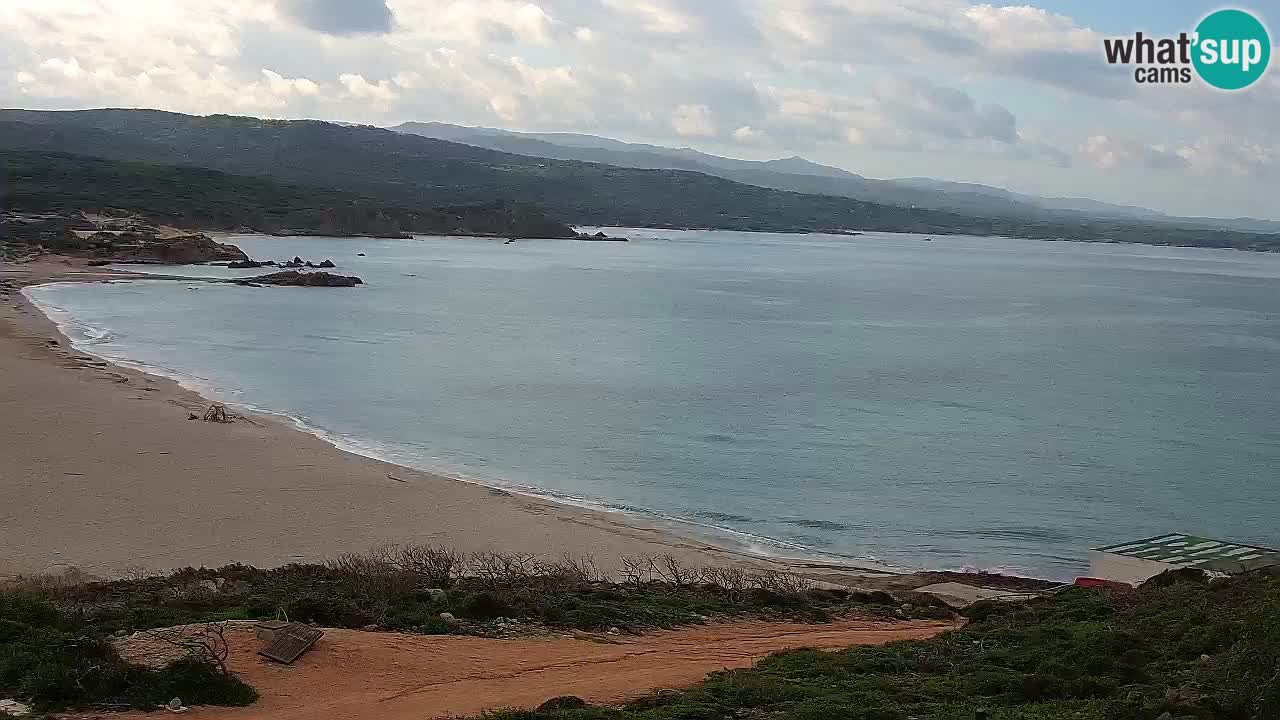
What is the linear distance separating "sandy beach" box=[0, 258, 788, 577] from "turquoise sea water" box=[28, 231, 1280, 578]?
2.22 m

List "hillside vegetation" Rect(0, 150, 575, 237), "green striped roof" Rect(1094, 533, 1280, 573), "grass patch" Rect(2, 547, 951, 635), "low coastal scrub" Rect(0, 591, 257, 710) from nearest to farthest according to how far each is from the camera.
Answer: "low coastal scrub" Rect(0, 591, 257, 710) < "grass patch" Rect(2, 547, 951, 635) < "green striped roof" Rect(1094, 533, 1280, 573) < "hillside vegetation" Rect(0, 150, 575, 237)

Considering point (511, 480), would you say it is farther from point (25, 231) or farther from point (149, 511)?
point (25, 231)

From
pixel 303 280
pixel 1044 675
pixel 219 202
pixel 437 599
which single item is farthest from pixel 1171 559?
pixel 219 202

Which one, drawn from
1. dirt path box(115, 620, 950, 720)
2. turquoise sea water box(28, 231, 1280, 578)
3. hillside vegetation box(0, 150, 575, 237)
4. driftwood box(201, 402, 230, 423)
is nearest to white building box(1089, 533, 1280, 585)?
turquoise sea water box(28, 231, 1280, 578)

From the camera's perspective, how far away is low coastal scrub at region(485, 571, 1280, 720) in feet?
25.8

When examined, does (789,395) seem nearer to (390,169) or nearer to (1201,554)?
(1201,554)

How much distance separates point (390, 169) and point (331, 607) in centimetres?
16715

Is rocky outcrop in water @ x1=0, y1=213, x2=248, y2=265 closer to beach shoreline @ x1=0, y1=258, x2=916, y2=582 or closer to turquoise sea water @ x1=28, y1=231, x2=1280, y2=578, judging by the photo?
turquoise sea water @ x1=28, y1=231, x2=1280, y2=578

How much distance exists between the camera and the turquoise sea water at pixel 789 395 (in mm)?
22578

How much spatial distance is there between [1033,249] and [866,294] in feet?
331

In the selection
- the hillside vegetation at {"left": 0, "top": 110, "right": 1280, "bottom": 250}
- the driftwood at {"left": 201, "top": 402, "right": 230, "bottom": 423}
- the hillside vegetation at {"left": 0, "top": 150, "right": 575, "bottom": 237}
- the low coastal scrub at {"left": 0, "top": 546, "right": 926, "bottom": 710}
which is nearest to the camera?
the low coastal scrub at {"left": 0, "top": 546, "right": 926, "bottom": 710}

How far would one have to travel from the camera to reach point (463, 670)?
983cm

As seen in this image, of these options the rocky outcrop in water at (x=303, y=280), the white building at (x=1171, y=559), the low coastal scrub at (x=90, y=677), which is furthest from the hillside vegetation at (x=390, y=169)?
the low coastal scrub at (x=90, y=677)

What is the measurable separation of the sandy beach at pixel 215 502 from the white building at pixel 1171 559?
5740 millimetres
